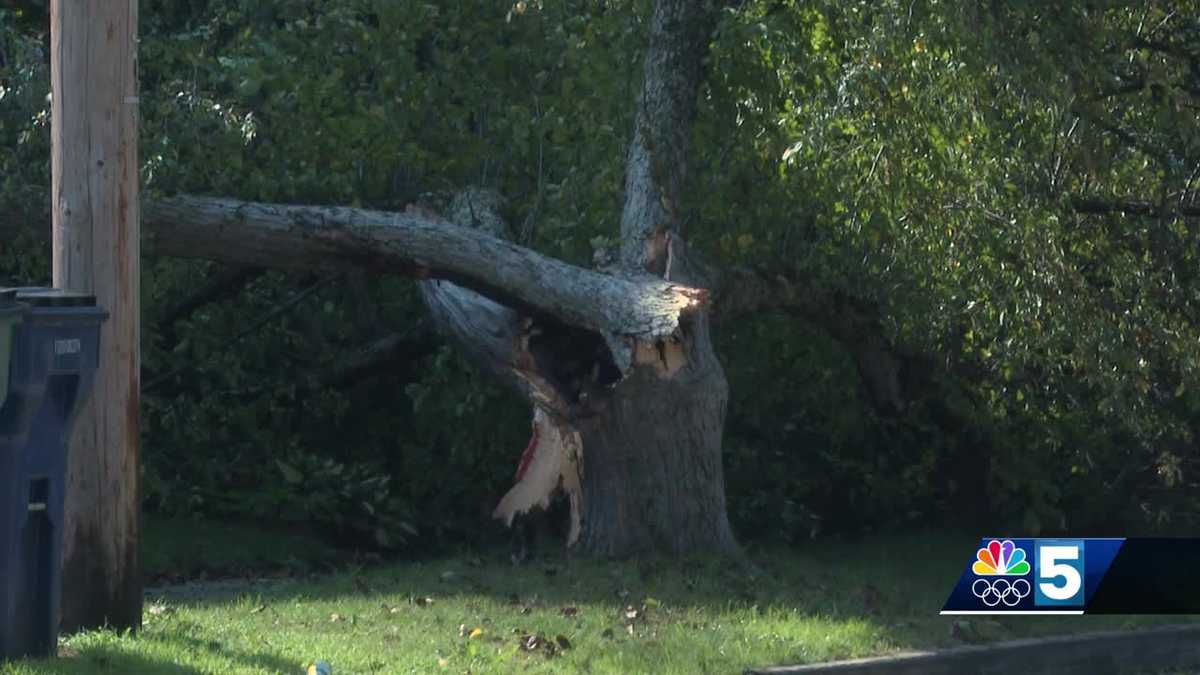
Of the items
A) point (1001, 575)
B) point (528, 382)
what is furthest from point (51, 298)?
point (1001, 575)

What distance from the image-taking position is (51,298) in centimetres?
724

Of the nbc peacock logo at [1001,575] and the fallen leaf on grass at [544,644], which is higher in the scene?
the nbc peacock logo at [1001,575]

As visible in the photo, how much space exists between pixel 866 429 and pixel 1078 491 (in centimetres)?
176

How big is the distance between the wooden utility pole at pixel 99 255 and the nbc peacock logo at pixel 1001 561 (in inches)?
198

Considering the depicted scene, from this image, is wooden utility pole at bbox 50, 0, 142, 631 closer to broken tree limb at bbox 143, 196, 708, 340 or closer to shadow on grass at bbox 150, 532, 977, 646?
shadow on grass at bbox 150, 532, 977, 646

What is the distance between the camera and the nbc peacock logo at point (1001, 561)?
10.3 m

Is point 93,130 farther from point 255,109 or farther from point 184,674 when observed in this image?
point 255,109

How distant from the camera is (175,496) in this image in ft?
42.0

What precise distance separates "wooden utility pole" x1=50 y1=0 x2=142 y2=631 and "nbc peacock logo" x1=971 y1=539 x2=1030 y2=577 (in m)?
5.03

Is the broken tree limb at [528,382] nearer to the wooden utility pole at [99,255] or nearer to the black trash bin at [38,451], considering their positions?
the wooden utility pole at [99,255]

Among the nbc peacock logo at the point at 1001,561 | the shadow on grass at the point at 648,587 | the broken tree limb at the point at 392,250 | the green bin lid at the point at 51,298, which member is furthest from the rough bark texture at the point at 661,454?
the green bin lid at the point at 51,298

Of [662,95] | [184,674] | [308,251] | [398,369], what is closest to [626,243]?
[662,95]

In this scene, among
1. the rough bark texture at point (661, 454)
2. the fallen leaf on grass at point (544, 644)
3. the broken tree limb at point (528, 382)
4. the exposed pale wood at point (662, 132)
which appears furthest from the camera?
the exposed pale wood at point (662, 132)

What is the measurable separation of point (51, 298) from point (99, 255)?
34.4 inches
